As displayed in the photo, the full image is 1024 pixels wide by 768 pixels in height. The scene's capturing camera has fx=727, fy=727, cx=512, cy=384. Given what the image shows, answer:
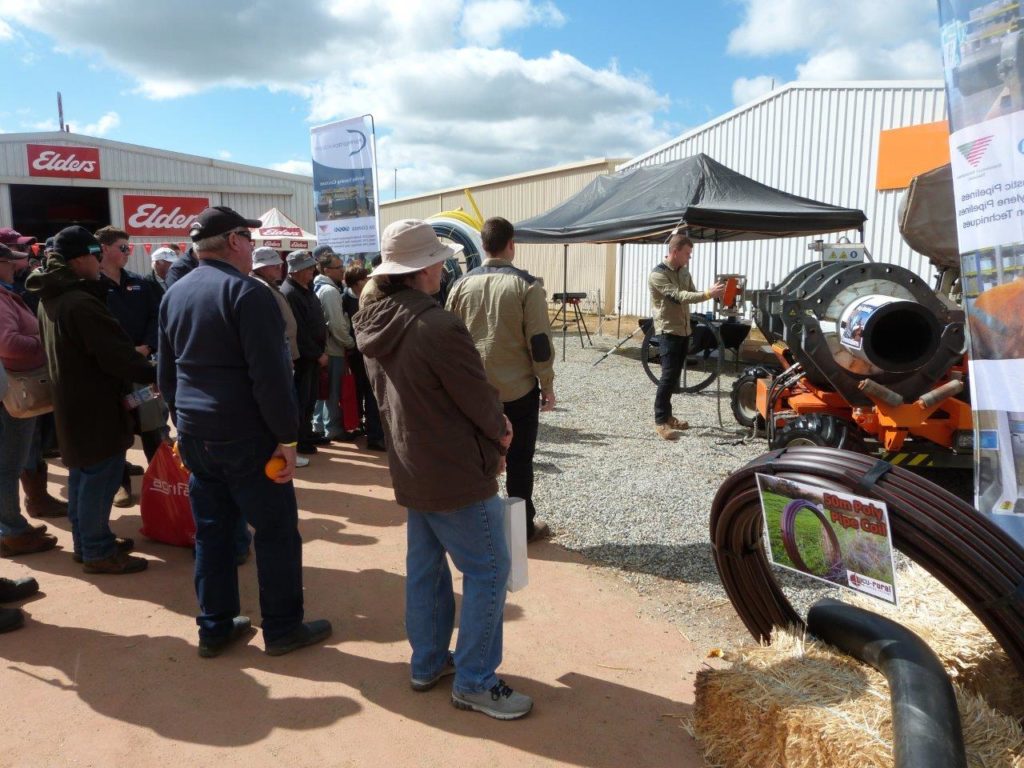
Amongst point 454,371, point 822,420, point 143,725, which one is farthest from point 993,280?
point 143,725

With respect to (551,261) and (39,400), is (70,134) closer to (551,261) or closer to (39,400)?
(551,261)

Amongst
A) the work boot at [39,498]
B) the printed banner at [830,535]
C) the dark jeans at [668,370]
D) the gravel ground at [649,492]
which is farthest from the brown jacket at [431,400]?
the dark jeans at [668,370]

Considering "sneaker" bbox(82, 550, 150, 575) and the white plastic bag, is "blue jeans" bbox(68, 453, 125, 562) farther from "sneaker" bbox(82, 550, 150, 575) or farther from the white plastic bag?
the white plastic bag

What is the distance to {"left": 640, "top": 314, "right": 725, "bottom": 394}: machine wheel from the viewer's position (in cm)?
1035

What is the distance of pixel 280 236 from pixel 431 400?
40.8ft

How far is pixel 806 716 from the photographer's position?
6.86 ft

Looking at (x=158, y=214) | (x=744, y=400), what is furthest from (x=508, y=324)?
(x=158, y=214)

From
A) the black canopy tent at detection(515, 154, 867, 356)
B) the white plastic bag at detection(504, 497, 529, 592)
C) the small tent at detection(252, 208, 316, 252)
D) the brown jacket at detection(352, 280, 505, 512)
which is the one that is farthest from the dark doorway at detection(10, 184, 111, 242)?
the white plastic bag at detection(504, 497, 529, 592)

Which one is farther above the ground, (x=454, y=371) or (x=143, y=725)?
(x=454, y=371)

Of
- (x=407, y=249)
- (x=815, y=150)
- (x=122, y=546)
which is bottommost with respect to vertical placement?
(x=122, y=546)

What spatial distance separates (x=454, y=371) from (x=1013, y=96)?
7.33 ft

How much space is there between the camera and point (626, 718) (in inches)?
109

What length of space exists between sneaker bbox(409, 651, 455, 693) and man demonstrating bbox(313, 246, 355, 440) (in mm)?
4289

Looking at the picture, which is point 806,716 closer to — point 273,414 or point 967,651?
point 967,651
